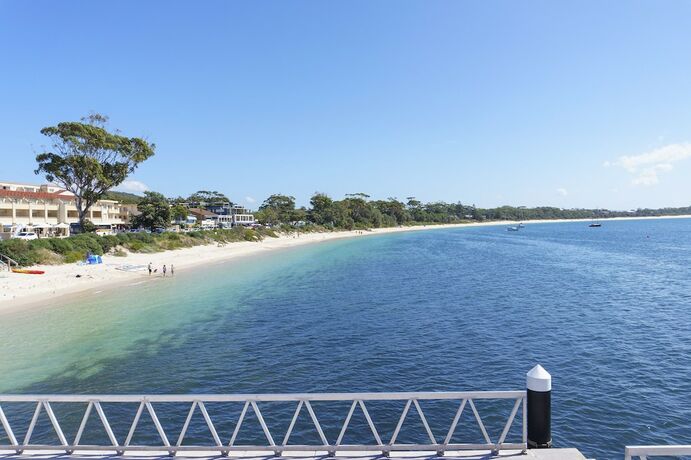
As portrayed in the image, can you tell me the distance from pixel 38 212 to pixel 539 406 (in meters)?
81.9

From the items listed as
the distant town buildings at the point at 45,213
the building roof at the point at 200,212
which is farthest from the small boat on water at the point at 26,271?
the building roof at the point at 200,212

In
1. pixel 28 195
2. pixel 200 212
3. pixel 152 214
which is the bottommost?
pixel 152 214

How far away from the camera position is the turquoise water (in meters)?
15.4

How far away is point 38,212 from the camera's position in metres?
68.9

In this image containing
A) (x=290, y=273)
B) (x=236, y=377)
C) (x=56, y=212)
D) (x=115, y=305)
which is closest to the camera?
(x=236, y=377)

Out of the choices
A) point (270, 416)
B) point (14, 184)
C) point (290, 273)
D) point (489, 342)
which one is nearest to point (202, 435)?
point (270, 416)

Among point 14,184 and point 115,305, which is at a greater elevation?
point 14,184

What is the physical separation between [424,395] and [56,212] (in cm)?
8282

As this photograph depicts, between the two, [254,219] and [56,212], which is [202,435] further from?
[254,219]

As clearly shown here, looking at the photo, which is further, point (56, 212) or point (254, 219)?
point (254, 219)

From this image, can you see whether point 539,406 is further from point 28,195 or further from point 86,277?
point 28,195

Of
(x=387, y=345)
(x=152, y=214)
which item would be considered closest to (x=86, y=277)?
(x=387, y=345)

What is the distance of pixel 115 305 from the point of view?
33938 mm

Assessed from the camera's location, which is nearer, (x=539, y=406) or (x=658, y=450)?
(x=658, y=450)
